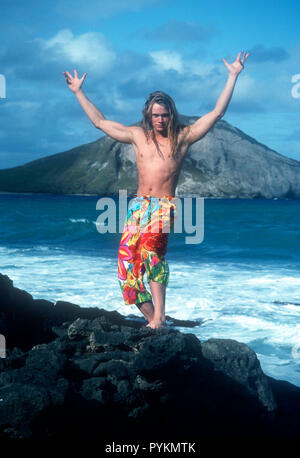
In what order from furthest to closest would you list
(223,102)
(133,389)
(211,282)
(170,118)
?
(211,282) → (170,118) → (223,102) → (133,389)

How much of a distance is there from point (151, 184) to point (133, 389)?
168 cm

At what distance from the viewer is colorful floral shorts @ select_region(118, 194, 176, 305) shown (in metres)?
4.11

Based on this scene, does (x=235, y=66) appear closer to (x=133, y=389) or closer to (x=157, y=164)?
(x=157, y=164)

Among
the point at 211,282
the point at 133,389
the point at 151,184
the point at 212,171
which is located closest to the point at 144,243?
the point at 151,184

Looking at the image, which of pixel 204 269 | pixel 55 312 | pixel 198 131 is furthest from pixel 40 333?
pixel 204 269

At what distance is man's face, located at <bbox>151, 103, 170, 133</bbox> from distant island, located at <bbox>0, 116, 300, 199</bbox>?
280ft

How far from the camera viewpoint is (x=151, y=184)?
13.9 ft

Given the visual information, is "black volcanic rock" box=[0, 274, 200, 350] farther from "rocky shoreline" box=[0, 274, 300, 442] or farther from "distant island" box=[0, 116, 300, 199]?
"distant island" box=[0, 116, 300, 199]

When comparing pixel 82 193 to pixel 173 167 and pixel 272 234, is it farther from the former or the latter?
pixel 173 167

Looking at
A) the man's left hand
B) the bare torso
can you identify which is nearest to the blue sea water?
the bare torso

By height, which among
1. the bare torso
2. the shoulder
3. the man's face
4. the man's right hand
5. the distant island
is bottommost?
the bare torso

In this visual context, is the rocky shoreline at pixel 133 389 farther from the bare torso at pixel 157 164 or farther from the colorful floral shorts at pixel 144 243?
the bare torso at pixel 157 164

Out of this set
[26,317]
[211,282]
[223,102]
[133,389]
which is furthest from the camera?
[211,282]
